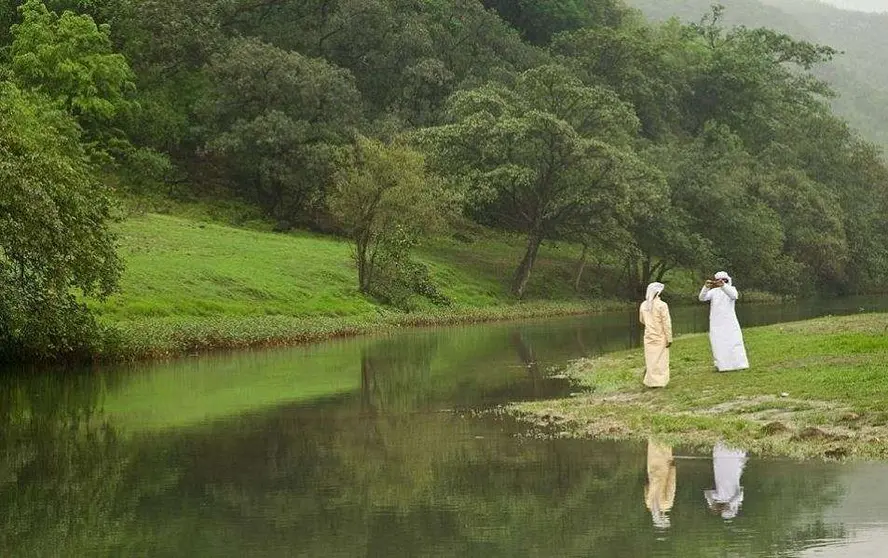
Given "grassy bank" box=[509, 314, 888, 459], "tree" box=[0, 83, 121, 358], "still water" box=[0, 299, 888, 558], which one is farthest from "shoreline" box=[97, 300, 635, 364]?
"grassy bank" box=[509, 314, 888, 459]

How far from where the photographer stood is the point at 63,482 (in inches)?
676

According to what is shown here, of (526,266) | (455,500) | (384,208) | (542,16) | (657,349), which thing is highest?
(542,16)

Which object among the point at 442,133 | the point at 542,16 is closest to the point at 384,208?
the point at 442,133

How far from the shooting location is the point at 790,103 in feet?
382

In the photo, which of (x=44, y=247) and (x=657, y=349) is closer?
(x=657, y=349)

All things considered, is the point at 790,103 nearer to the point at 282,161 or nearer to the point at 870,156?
the point at 870,156

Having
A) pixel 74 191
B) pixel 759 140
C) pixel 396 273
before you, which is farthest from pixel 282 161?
pixel 759 140

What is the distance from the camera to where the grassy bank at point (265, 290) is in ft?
139

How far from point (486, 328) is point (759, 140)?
61.1 metres

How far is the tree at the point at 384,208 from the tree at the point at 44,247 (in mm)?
23951

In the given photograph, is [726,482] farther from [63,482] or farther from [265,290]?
[265,290]

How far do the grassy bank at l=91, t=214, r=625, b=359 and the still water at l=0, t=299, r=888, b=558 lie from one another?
13.6 metres

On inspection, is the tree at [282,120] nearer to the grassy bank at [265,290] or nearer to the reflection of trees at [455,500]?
the grassy bank at [265,290]

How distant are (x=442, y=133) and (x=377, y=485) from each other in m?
57.7
